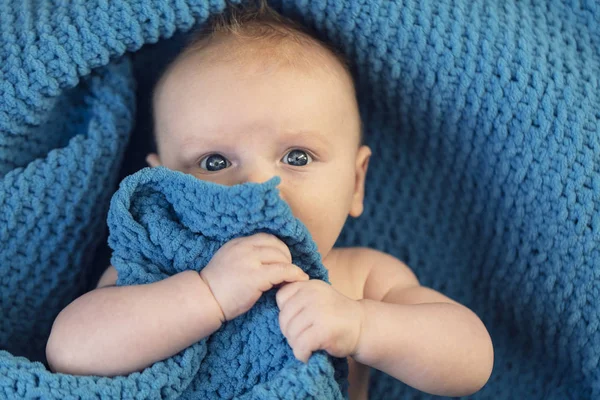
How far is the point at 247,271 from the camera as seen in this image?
3.14ft

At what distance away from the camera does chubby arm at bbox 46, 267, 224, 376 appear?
951 mm

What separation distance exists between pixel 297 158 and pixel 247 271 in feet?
0.83

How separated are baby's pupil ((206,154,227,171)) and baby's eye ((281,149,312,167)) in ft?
0.34

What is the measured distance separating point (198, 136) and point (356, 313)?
15.7 inches

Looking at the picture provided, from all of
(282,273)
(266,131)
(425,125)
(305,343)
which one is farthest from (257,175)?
(425,125)

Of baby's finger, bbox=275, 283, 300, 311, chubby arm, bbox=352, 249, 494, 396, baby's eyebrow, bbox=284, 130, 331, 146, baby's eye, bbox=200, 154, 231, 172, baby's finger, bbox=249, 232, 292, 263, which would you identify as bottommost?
chubby arm, bbox=352, 249, 494, 396

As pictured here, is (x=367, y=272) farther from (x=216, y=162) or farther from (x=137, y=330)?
(x=137, y=330)

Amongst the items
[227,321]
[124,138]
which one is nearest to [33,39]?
[124,138]

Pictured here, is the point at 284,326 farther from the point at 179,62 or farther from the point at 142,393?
the point at 179,62

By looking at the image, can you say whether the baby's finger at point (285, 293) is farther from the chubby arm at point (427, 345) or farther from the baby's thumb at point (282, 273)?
the chubby arm at point (427, 345)

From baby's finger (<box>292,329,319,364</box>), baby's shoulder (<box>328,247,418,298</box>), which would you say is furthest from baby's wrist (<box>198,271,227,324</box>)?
baby's shoulder (<box>328,247,418,298</box>)

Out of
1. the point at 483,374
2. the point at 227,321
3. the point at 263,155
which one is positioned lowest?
the point at 483,374

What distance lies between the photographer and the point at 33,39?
1.12 metres

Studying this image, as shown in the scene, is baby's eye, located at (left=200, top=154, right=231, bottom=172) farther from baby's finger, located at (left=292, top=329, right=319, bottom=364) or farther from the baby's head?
baby's finger, located at (left=292, top=329, right=319, bottom=364)
